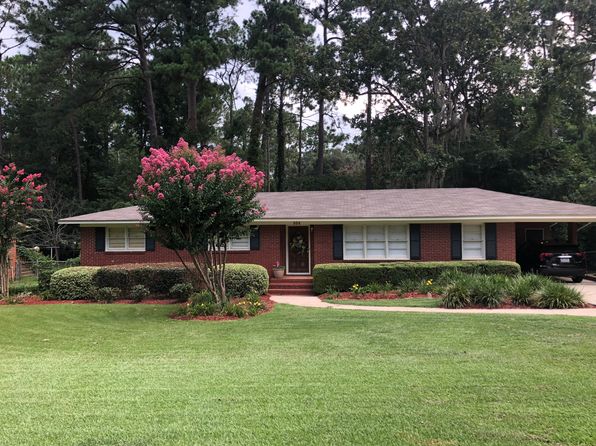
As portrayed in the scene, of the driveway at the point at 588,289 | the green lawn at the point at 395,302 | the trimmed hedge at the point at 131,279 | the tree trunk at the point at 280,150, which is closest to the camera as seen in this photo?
the green lawn at the point at 395,302

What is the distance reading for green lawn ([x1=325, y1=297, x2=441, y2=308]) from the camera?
38.6ft

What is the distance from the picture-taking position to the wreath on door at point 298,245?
Answer: 17562 mm

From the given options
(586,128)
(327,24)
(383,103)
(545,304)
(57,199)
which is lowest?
(545,304)

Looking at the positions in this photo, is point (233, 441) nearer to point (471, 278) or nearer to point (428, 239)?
point (471, 278)

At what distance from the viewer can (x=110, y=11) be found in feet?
82.7

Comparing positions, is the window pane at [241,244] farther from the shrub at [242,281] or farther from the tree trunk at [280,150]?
the tree trunk at [280,150]

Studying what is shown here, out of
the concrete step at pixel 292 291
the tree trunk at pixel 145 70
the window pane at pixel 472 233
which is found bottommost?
the concrete step at pixel 292 291

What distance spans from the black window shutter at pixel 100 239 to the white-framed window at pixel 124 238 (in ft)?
0.38

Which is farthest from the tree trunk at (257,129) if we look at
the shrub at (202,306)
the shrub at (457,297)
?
the shrub at (457,297)

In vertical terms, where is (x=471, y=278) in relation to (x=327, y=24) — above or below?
below

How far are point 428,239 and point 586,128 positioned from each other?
19451 mm

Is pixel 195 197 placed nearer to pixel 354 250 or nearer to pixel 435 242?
pixel 354 250

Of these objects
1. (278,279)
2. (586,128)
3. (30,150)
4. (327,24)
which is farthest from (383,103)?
(30,150)

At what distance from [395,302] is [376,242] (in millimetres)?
4693
